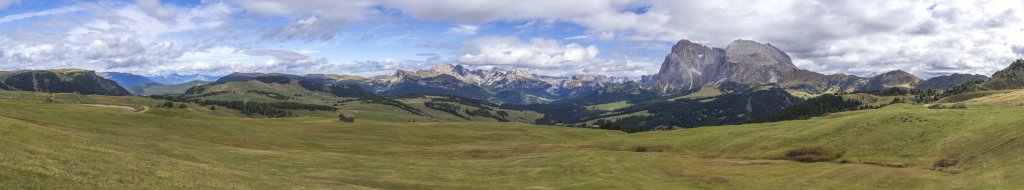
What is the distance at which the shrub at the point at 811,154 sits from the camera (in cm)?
7844

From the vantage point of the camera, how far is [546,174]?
72750 mm

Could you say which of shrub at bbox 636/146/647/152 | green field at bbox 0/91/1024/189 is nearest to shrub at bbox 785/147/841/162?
green field at bbox 0/91/1024/189

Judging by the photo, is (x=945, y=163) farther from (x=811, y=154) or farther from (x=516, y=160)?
(x=516, y=160)

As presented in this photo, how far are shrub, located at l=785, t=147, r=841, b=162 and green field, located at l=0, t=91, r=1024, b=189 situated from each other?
1.22 meters

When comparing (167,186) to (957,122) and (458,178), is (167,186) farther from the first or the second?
(957,122)

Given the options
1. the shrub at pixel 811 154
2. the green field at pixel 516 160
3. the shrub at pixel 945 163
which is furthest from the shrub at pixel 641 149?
the shrub at pixel 945 163

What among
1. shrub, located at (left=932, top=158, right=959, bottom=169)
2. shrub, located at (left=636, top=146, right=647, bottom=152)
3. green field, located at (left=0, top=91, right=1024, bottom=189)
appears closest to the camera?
green field, located at (left=0, top=91, right=1024, bottom=189)

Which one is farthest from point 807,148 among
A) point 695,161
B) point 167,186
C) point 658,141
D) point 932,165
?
point 167,186

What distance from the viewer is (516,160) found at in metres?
90.2

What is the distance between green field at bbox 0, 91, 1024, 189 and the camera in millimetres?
43031

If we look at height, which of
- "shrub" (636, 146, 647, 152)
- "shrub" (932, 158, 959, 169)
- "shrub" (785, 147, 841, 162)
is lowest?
"shrub" (636, 146, 647, 152)

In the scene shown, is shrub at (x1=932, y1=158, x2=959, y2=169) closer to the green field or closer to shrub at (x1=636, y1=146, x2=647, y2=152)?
the green field

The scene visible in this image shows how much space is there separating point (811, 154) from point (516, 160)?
40.4m

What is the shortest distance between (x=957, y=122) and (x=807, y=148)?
18512mm
